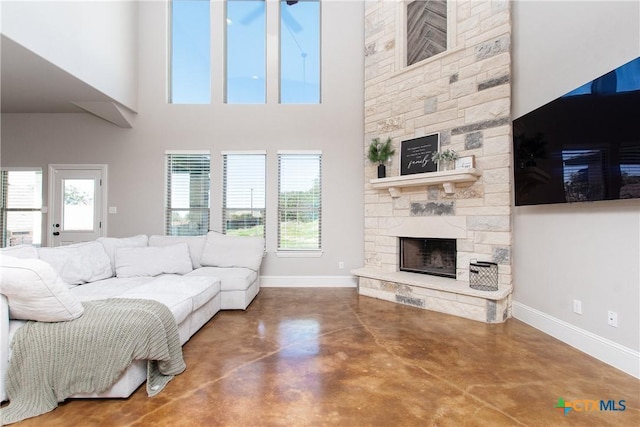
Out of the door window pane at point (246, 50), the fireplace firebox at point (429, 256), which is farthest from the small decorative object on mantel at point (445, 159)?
the door window pane at point (246, 50)

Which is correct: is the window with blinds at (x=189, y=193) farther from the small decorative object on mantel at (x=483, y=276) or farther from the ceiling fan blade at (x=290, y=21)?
the small decorative object on mantel at (x=483, y=276)

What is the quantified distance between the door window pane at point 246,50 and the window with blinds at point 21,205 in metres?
3.51

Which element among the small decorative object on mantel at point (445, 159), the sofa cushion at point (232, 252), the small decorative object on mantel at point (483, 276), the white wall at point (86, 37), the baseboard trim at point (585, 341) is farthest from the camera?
the sofa cushion at point (232, 252)

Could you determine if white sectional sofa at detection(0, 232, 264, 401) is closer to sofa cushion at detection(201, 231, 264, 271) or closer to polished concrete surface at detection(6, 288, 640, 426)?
sofa cushion at detection(201, 231, 264, 271)

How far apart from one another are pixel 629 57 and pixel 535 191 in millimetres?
1163

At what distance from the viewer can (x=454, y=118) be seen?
3.76 metres

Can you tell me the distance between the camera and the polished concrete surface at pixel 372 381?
1.63 metres

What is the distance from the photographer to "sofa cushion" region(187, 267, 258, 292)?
3531 millimetres

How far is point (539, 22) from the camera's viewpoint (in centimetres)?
299

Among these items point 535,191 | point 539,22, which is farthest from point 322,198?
point 539,22

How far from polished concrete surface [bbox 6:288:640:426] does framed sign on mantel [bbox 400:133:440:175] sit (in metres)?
1.96

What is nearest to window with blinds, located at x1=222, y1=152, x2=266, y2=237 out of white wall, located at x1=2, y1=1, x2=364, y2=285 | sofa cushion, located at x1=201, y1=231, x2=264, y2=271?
white wall, located at x1=2, y1=1, x2=364, y2=285

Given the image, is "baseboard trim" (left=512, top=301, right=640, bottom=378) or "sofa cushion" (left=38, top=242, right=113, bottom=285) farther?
"sofa cushion" (left=38, top=242, right=113, bottom=285)

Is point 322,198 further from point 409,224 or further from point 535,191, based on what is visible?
point 535,191
